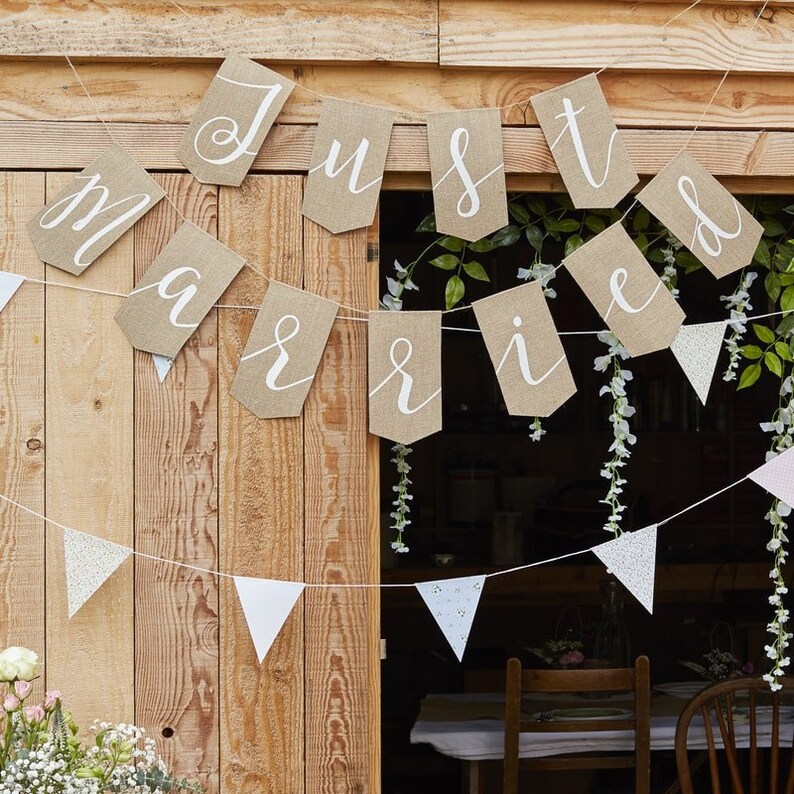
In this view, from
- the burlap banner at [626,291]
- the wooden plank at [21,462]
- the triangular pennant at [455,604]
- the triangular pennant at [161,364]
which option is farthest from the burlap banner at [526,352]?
the wooden plank at [21,462]

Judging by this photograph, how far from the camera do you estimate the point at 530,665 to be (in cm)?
345

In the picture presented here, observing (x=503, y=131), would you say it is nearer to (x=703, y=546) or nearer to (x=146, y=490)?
(x=146, y=490)

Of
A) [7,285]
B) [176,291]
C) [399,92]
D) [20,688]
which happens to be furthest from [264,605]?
[399,92]

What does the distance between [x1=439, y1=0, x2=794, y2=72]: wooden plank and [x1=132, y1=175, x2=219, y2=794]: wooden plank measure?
0.56 meters

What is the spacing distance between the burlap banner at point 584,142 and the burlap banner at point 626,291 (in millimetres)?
79

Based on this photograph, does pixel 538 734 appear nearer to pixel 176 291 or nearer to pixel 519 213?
pixel 519 213

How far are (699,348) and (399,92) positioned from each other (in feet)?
2.32

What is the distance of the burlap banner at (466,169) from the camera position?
1.88 meters

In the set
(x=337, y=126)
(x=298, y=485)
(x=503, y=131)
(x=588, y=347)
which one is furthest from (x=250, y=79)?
(x=588, y=347)

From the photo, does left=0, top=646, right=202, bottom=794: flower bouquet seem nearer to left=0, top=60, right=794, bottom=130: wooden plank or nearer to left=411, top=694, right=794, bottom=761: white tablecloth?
left=0, top=60, right=794, bottom=130: wooden plank

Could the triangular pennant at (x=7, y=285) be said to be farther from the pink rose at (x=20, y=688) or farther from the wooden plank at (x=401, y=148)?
the pink rose at (x=20, y=688)

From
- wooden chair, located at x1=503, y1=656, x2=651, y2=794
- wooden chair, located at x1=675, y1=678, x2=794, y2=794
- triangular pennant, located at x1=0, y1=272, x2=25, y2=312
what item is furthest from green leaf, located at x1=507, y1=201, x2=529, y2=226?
wooden chair, located at x1=675, y1=678, x2=794, y2=794

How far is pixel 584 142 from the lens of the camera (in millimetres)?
1903

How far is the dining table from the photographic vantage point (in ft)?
8.99
